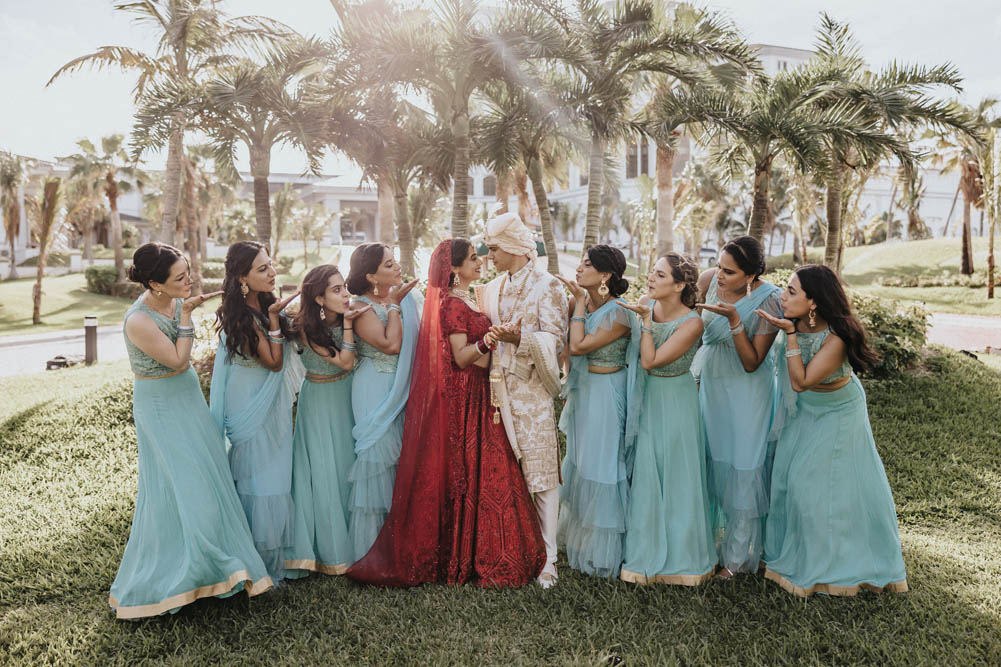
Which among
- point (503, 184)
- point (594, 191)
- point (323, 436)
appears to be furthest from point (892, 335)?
point (503, 184)

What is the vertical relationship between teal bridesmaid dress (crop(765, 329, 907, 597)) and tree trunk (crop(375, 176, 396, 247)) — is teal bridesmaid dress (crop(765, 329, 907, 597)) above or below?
below

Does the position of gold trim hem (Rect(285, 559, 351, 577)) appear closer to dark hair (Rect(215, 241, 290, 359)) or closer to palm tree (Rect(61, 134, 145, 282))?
dark hair (Rect(215, 241, 290, 359))

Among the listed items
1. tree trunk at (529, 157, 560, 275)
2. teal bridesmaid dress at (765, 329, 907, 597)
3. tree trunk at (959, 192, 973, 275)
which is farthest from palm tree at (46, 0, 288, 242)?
tree trunk at (959, 192, 973, 275)

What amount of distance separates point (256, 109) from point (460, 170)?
3.30 metres

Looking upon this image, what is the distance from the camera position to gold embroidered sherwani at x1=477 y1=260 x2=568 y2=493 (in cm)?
385

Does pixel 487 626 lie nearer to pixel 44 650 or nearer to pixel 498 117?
pixel 44 650

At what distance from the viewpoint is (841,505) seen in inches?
143

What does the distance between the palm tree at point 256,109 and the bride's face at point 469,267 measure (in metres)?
7.54

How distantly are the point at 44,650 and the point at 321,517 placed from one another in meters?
1.47

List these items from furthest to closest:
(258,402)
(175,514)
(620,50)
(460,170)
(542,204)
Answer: (542,204), (460,170), (620,50), (258,402), (175,514)

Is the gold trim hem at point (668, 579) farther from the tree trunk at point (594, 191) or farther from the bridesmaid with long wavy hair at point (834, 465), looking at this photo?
the tree trunk at point (594, 191)

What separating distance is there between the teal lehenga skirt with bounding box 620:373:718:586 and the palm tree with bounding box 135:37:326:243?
335 inches

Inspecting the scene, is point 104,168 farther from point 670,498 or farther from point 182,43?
point 670,498

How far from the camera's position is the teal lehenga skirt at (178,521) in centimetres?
339
